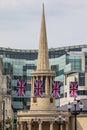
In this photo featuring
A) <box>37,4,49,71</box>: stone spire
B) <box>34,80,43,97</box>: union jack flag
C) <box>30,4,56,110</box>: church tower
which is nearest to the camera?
<box>34,80,43,97</box>: union jack flag

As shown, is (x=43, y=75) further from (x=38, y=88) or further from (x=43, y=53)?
(x=38, y=88)

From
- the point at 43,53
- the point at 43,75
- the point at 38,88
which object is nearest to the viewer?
the point at 38,88

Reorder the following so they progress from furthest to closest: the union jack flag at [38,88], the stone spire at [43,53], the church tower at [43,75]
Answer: the stone spire at [43,53] → the church tower at [43,75] → the union jack flag at [38,88]

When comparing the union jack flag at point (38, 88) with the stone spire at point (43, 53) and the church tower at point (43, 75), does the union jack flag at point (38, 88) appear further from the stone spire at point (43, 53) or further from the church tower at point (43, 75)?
the stone spire at point (43, 53)

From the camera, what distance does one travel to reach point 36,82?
6206 inches

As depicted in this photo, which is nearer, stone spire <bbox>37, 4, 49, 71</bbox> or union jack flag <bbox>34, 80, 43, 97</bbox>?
union jack flag <bbox>34, 80, 43, 97</bbox>

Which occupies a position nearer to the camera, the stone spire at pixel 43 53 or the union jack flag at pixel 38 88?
the union jack flag at pixel 38 88

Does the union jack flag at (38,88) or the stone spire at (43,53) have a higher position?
the stone spire at (43,53)

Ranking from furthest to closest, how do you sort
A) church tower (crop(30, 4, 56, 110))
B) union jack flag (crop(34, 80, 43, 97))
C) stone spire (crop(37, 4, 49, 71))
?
stone spire (crop(37, 4, 49, 71)) → church tower (crop(30, 4, 56, 110)) → union jack flag (crop(34, 80, 43, 97))

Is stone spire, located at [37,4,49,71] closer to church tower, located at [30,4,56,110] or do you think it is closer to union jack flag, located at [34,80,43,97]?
church tower, located at [30,4,56,110]

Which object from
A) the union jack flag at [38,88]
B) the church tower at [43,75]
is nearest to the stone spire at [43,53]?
the church tower at [43,75]

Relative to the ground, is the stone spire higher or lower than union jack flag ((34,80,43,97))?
higher

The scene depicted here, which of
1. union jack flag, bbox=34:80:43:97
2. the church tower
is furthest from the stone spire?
union jack flag, bbox=34:80:43:97

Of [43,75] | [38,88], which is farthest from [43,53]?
[38,88]
